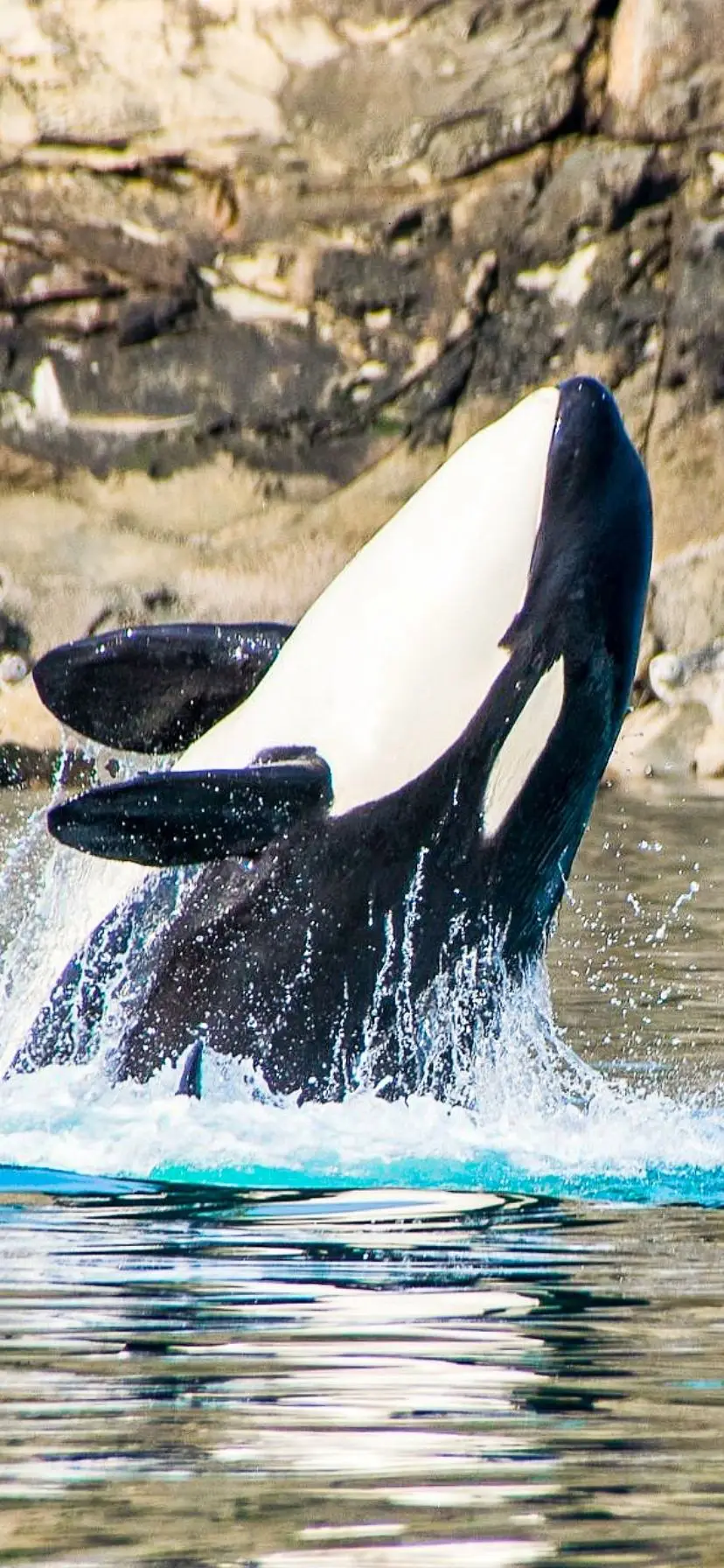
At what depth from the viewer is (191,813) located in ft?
21.7

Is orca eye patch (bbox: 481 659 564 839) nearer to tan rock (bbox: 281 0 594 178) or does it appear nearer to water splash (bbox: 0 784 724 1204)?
water splash (bbox: 0 784 724 1204)

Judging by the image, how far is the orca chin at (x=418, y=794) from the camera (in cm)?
694

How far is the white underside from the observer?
7008 millimetres

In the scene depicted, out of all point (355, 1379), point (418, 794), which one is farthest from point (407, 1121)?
point (355, 1379)

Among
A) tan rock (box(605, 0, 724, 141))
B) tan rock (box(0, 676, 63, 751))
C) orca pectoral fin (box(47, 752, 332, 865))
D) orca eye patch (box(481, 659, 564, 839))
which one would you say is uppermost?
tan rock (box(605, 0, 724, 141))

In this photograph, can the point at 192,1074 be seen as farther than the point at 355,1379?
Yes

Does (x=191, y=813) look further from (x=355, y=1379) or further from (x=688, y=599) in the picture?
(x=688, y=599)

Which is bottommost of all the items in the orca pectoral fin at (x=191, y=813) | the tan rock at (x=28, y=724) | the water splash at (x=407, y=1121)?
the tan rock at (x=28, y=724)

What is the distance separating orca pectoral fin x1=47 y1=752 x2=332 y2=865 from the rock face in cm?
1967

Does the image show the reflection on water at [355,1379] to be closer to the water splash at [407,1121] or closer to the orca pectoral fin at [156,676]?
the water splash at [407,1121]

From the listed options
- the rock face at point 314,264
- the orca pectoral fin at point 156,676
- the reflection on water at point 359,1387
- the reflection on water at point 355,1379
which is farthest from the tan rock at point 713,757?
the reflection on water at point 359,1387

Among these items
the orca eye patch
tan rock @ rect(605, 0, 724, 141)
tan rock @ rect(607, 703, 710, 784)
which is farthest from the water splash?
tan rock @ rect(605, 0, 724, 141)

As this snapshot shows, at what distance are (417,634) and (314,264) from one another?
2064 cm

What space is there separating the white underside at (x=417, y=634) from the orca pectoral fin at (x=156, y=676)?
110 millimetres
